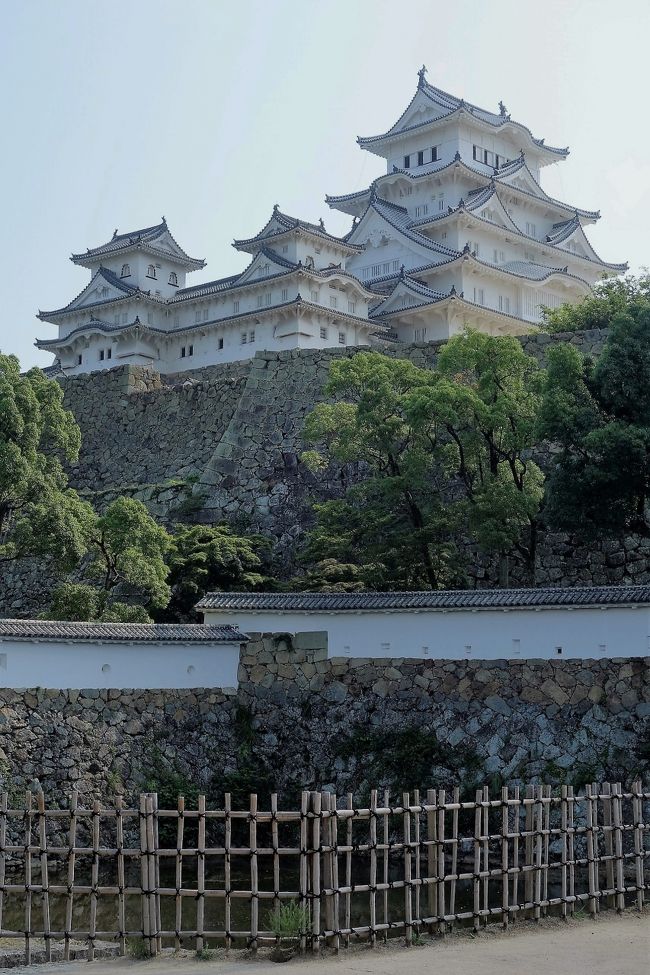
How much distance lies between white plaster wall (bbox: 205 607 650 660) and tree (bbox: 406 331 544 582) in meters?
3.34

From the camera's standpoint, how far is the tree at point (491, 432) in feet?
73.7

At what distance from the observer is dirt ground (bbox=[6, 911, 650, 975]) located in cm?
1064

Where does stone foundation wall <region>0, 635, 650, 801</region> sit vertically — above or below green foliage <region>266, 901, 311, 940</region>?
above

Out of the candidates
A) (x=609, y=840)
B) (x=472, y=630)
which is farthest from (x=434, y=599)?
(x=609, y=840)

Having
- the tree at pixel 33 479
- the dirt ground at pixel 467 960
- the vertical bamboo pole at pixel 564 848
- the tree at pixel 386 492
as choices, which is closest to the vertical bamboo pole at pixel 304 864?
the dirt ground at pixel 467 960

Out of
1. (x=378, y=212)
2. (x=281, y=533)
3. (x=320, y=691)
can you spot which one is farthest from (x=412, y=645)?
(x=378, y=212)

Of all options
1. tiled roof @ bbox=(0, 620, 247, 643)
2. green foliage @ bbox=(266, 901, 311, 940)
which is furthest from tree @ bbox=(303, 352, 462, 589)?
green foliage @ bbox=(266, 901, 311, 940)

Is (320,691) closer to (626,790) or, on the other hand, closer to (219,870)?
(219,870)

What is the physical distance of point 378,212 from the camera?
1614 inches

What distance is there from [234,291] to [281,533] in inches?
494

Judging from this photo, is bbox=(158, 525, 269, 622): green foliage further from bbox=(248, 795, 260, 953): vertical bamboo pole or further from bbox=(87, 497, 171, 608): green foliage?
bbox=(248, 795, 260, 953): vertical bamboo pole

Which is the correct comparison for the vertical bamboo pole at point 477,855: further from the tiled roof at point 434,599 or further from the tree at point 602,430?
the tree at point 602,430

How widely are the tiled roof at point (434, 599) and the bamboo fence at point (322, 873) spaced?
9.13 ft

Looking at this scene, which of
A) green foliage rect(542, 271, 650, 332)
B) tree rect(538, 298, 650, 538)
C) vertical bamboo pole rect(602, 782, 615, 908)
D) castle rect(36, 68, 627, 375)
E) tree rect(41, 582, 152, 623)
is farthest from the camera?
castle rect(36, 68, 627, 375)
